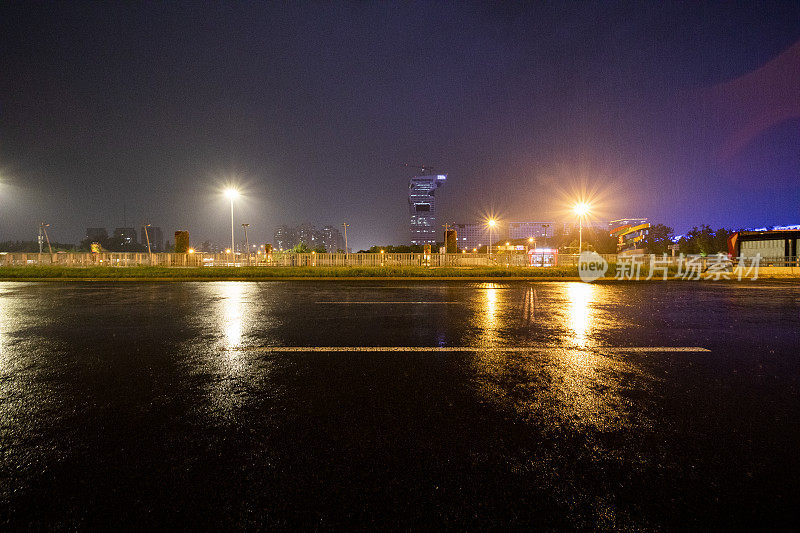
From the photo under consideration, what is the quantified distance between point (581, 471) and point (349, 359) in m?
2.94

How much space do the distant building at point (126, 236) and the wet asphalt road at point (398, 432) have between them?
13640 cm

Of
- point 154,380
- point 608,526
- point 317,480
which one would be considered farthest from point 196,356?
point 608,526

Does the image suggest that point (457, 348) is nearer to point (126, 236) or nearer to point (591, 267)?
point (591, 267)

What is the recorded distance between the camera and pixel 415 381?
12.0 feet

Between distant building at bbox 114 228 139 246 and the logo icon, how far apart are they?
136m

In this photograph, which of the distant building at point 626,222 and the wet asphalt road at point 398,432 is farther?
the distant building at point 626,222

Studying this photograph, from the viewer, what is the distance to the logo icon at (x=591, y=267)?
20.2m

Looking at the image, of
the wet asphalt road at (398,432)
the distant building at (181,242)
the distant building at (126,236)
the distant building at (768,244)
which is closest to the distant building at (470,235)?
the distant building at (126,236)

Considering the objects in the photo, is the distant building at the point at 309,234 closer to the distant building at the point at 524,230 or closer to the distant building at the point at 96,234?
the distant building at the point at 96,234

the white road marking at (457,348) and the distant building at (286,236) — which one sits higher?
the distant building at (286,236)

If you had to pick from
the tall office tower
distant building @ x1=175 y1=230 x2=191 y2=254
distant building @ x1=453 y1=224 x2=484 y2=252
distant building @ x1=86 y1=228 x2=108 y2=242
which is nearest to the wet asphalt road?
distant building @ x1=175 y1=230 x2=191 y2=254

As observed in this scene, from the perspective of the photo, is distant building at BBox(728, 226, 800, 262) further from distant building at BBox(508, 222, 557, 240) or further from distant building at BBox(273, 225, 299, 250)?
distant building at BBox(273, 225, 299, 250)

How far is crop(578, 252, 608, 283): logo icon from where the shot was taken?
20184 mm

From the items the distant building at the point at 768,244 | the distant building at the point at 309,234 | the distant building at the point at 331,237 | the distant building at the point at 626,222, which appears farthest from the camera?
the distant building at the point at 331,237
